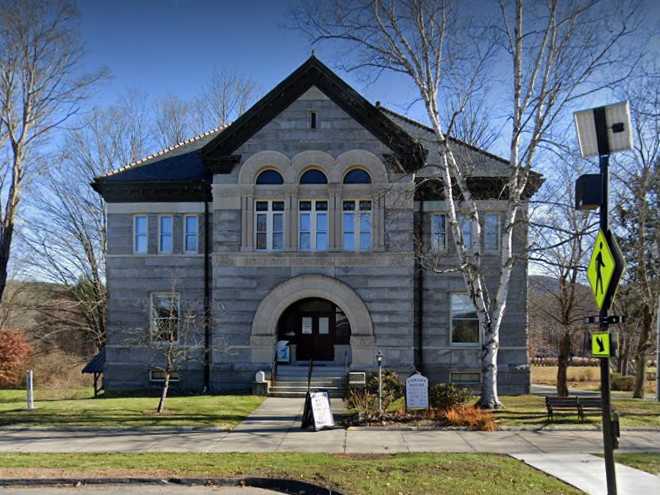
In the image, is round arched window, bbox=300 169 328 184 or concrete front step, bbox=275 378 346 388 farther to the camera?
round arched window, bbox=300 169 328 184

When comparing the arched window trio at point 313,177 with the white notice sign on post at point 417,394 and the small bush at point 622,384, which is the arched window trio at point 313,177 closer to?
the white notice sign on post at point 417,394

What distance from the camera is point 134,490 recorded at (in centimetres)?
947

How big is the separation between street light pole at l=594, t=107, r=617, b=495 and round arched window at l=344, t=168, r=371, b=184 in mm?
14854

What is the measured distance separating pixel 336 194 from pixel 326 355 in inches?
269

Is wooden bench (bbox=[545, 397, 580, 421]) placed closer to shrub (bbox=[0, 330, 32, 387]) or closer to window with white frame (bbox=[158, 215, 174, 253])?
window with white frame (bbox=[158, 215, 174, 253])

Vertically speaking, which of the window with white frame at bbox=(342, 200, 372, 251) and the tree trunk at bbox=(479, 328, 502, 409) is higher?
the window with white frame at bbox=(342, 200, 372, 251)

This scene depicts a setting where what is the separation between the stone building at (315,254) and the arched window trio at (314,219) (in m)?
0.04

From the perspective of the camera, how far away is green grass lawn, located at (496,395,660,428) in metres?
15.4

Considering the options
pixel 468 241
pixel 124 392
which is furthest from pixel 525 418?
pixel 124 392

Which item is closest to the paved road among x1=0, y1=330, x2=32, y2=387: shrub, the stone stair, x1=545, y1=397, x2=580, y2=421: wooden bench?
x1=545, y1=397, x2=580, y2=421: wooden bench

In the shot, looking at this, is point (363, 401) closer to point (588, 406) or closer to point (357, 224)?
point (588, 406)

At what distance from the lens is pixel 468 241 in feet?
76.3

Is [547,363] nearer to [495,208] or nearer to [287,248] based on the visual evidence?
[495,208]

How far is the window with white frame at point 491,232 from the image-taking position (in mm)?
22922
